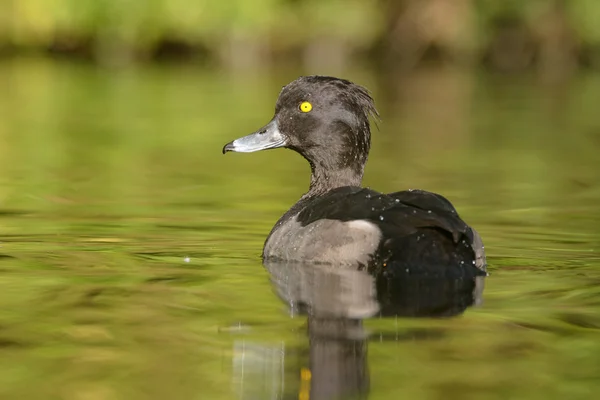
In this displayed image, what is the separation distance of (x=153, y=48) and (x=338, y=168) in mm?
29602

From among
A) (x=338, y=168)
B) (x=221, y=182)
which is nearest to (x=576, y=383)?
(x=338, y=168)

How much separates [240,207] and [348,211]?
11.6 ft

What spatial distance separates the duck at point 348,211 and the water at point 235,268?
0.26 meters

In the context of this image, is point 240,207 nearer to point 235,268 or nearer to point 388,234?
point 235,268

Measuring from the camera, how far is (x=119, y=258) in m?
7.80

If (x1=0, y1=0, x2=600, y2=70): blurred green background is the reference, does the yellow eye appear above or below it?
below

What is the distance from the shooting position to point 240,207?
10.6 m

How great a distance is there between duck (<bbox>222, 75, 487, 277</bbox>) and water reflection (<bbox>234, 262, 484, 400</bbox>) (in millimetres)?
95

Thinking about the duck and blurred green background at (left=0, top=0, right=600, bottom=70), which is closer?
the duck

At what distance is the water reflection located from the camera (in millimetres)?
4797

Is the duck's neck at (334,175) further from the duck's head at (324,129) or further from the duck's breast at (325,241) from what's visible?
the duck's breast at (325,241)

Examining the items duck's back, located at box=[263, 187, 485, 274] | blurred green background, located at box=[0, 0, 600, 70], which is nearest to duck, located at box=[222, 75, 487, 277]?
duck's back, located at box=[263, 187, 485, 274]

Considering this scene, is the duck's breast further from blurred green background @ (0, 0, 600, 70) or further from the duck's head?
blurred green background @ (0, 0, 600, 70)

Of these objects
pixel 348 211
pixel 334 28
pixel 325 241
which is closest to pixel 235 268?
pixel 325 241
